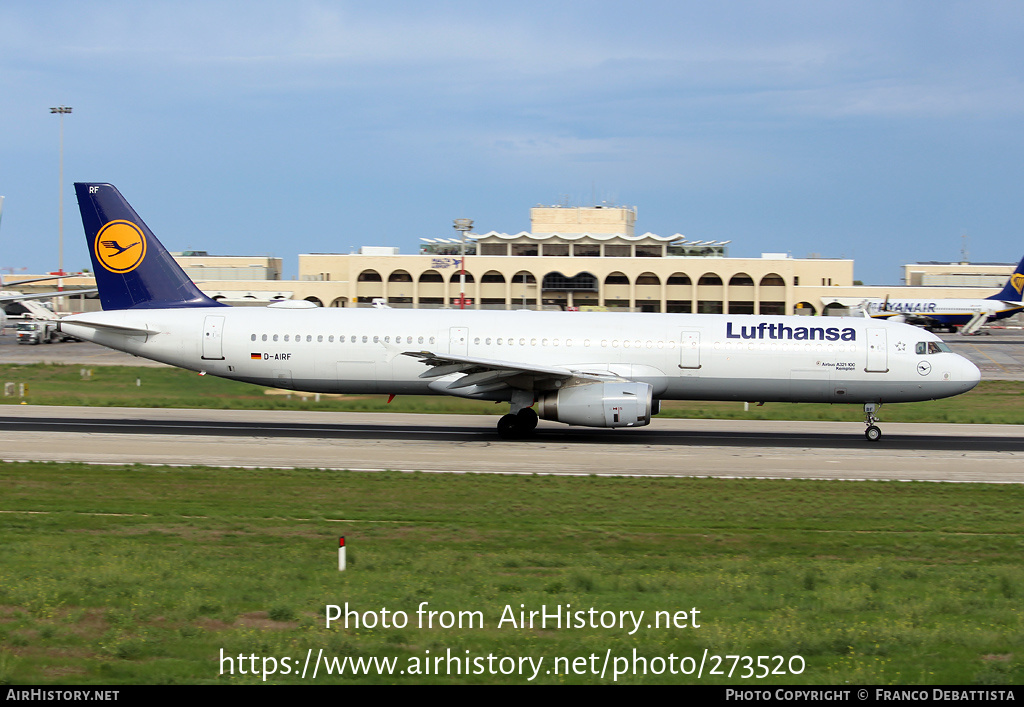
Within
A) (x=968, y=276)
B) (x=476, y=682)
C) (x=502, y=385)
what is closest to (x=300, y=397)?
(x=502, y=385)

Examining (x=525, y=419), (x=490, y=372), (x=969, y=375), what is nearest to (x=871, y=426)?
(x=969, y=375)

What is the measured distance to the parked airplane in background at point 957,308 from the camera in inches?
3519

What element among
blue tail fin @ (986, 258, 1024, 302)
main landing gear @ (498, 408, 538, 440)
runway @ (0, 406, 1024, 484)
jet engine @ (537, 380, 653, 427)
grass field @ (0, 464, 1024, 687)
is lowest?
grass field @ (0, 464, 1024, 687)

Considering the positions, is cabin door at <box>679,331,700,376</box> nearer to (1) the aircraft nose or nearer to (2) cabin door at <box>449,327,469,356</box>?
(2) cabin door at <box>449,327,469,356</box>

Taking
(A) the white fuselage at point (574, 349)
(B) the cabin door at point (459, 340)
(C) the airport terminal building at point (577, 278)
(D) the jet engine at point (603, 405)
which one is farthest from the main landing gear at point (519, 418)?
(C) the airport terminal building at point (577, 278)

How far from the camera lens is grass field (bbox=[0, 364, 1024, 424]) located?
34.3m

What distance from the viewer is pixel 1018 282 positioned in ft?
294

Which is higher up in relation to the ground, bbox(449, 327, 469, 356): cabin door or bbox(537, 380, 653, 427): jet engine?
bbox(449, 327, 469, 356): cabin door

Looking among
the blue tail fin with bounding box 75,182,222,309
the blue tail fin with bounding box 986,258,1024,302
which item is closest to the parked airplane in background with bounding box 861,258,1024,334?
the blue tail fin with bounding box 986,258,1024,302

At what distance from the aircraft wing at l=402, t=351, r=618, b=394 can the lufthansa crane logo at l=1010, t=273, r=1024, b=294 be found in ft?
259

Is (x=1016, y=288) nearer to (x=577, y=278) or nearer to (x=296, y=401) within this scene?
(x=577, y=278)

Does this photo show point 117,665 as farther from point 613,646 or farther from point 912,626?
point 912,626
